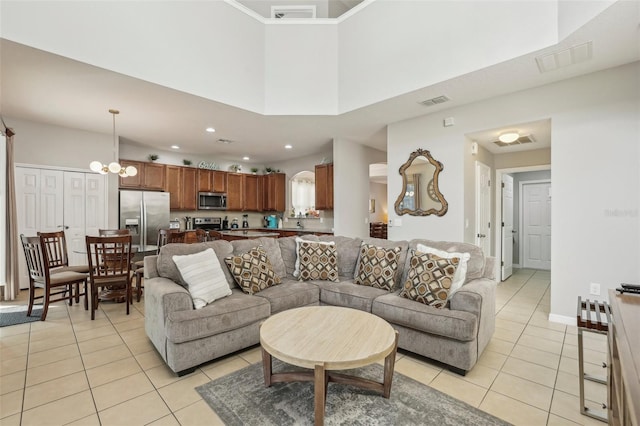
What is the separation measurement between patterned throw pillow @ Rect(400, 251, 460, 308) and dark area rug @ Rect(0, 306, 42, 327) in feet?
14.1

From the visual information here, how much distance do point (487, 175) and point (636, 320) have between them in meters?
4.28

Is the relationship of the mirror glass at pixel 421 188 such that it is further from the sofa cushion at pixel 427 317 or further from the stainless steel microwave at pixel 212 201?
the stainless steel microwave at pixel 212 201

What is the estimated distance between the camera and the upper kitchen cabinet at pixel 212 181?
7230 millimetres

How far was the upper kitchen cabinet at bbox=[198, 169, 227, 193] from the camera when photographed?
23.7ft

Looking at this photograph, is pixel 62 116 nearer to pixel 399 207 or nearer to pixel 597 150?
pixel 399 207

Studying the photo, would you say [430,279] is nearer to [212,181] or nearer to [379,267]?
[379,267]

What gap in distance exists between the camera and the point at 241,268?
9.45 ft

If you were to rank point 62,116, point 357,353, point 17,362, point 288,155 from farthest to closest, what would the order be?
point 288,155, point 62,116, point 17,362, point 357,353

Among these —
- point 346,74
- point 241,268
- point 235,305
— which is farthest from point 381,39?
point 235,305

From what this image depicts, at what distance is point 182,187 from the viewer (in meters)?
6.91

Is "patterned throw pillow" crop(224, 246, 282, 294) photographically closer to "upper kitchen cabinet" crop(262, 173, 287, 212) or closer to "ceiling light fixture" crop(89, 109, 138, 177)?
"ceiling light fixture" crop(89, 109, 138, 177)

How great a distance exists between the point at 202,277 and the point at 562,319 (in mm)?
4040

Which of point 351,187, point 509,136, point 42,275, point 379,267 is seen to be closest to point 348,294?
point 379,267

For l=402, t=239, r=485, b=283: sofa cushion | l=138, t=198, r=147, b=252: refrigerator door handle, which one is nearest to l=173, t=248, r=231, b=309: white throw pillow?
l=402, t=239, r=485, b=283: sofa cushion
